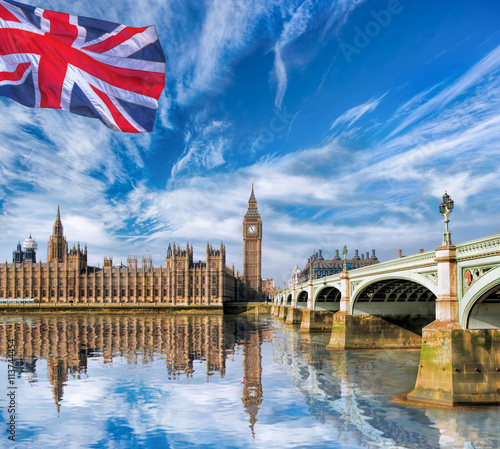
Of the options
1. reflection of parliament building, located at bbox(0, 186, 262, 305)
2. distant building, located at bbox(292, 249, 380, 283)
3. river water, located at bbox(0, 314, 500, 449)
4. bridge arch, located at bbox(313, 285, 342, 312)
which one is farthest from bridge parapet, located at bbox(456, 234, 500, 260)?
distant building, located at bbox(292, 249, 380, 283)

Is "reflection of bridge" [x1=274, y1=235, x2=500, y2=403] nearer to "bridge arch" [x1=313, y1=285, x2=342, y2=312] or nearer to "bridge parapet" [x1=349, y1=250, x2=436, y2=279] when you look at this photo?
"bridge parapet" [x1=349, y1=250, x2=436, y2=279]

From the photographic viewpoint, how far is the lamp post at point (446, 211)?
73.6ft

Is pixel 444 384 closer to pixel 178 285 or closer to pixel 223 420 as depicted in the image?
pixel 223 420

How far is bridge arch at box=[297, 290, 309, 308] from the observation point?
80131 mm

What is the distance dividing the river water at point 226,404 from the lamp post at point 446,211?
7949 mm

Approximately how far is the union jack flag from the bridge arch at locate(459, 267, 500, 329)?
16.4 metres

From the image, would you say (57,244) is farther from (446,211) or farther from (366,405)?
(446,211)

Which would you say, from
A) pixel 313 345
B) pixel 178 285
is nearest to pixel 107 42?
pixel 313 345

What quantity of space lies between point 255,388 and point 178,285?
4842 inches

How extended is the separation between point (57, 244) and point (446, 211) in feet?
572

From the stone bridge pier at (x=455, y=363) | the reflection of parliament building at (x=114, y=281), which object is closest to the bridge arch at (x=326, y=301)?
the stone bridge pier at (x=455, y=363)

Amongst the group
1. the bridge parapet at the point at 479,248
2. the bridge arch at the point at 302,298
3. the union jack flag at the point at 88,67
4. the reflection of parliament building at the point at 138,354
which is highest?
the union jack flag at the point at 88,67

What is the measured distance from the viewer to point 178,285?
475 ft

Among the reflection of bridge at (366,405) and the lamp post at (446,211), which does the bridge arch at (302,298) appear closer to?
the reflection of bridge at (366,405)
